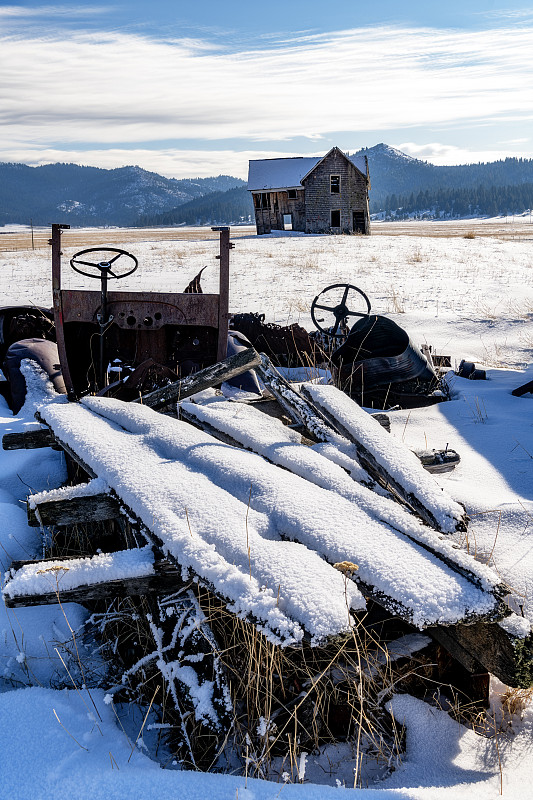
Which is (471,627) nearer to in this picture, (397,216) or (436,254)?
(436,254)

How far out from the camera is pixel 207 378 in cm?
436

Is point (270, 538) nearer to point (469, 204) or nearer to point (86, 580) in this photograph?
point (86, 580)

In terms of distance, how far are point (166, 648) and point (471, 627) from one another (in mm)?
1167

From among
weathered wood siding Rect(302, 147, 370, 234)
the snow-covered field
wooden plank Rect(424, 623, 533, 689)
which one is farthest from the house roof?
wooden plank Rect(424, 623, 533, 689)

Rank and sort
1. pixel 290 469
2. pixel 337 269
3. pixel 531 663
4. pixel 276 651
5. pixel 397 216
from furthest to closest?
pixel 397 216 → pixel 337 269 → pixel 290 469 → pixel 276 651 → pixel 531 663

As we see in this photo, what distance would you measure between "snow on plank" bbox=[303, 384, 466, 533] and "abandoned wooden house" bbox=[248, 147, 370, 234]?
41.8 m

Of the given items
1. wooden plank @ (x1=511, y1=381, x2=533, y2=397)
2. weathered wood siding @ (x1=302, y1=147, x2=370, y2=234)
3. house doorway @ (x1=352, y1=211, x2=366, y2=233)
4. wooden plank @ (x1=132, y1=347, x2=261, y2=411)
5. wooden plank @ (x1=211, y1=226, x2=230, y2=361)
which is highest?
weathered wood siding @ (x1=302, y1=147, x2=370, y2=234)

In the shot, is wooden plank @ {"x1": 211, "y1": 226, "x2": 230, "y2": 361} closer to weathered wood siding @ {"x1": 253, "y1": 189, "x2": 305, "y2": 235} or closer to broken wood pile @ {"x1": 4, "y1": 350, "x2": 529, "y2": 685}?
broken wood pile @ {"x1": 4, "y1": 350, "x2": 529, "y2": 685}

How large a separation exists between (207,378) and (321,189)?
42827 millimetres

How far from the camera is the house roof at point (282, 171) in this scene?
145ft

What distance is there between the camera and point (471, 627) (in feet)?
7.52

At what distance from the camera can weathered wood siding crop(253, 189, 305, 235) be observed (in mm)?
44984

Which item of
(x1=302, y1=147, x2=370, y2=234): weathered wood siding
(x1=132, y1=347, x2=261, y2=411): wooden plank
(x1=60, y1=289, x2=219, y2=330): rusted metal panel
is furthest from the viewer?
(x1=302, y1=147, x2=370, y2=234): weathered wood siding

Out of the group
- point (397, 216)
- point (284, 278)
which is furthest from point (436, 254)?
point (397, 216)
